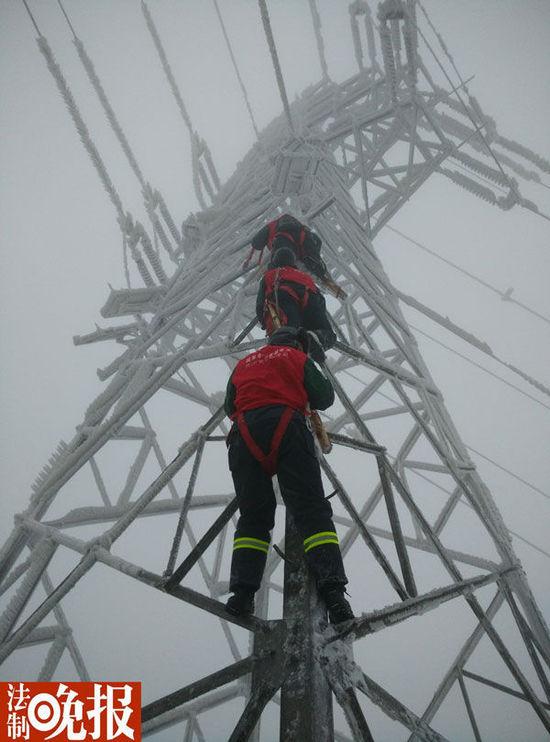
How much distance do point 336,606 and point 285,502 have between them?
513mm

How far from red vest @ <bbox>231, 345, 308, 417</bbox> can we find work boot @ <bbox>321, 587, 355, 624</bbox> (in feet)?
2.93

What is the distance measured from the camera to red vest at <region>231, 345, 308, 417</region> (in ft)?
8.37

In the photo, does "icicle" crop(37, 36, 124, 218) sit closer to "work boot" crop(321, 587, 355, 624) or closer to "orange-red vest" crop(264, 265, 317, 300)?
"orange-red vest" crop(264, 265, 317, 300)

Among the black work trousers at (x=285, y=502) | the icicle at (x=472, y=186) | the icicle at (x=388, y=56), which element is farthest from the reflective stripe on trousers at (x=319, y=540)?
the icicle at (x=472, y=186)

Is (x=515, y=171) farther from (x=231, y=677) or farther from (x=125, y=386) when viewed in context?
(x=231, y=677)

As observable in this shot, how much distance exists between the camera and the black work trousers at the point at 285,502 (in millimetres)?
2203

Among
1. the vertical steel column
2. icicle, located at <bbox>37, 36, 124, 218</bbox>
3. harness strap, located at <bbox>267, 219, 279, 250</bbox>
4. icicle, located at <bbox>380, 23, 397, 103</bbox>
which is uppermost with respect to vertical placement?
icicle, located at <bbox>380, 23, 397, 103</bbox>

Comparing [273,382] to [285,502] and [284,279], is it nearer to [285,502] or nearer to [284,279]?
[285,502]

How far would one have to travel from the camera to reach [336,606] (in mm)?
2113

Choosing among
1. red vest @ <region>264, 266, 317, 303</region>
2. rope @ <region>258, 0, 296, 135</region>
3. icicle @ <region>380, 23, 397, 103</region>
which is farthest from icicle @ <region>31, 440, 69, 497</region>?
icicle @ <region>380, 23, 397, 103</region>

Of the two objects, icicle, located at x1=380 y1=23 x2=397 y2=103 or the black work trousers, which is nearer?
the black work trousers

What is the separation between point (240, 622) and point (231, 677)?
22 cm

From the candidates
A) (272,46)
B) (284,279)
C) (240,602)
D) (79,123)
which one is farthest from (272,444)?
(79,123)

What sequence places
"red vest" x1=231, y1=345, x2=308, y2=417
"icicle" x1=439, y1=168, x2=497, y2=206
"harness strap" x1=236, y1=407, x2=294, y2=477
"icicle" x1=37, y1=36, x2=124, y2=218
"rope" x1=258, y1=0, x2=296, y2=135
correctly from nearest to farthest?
"harness strap" x1=236, y1=407, x2=294, y2=477
"red vest" x1=231, y1=345, x2=308, y2=417
"rope" x1=258, y1=0, x2=296, y2=135
"icicle" x1=37, y1=36, x2=124, y2=218
"icicle" x1=439, y1=168, x2=497, y2=206
